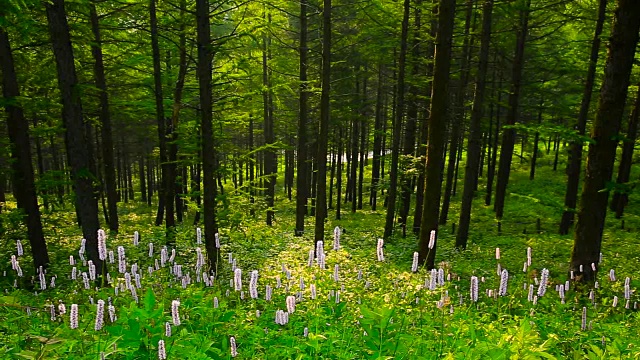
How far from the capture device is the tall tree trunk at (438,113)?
896 cm

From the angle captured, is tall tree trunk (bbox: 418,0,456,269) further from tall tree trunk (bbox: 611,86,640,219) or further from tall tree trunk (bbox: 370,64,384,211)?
tall tree trunk (bbox: 611,86,640,219)

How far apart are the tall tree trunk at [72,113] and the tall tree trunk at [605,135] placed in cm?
996

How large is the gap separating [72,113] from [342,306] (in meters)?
7.30

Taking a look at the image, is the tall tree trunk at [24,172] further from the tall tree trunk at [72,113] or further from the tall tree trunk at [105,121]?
the tall tree trunk at [105,121]

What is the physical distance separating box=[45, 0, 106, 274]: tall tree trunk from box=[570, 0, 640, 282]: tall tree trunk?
32.7ft

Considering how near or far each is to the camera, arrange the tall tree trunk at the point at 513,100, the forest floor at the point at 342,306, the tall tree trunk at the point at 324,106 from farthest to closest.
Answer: the tall tree trunk at the point at 513,100
the tall tree trunk at the point at 324,106
the forest floor at the point at 342,306

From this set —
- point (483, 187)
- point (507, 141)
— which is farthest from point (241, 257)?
point (483, 187)

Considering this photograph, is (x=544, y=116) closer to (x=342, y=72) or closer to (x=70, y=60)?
(x=342, y=72)

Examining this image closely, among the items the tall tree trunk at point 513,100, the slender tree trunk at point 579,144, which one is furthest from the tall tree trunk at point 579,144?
the tall tree trunk at point 513,100

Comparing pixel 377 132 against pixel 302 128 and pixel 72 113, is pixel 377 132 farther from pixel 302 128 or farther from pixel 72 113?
pixel 72 113

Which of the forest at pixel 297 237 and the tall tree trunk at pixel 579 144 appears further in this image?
the tall tree trunk at pixel 579 144

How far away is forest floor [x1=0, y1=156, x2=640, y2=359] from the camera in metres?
3.37

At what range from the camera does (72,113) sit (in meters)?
A: 8.01

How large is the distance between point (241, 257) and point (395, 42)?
476 inches
